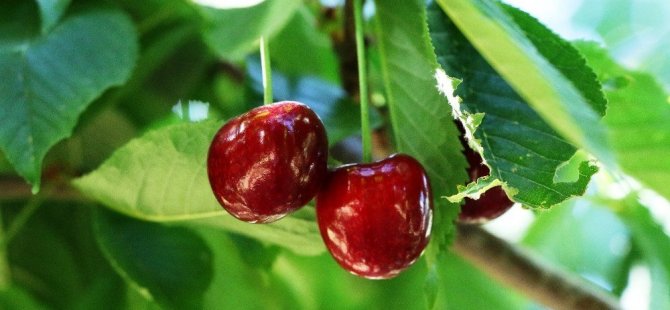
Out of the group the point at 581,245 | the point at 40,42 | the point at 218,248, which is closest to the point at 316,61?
the point at 218,248

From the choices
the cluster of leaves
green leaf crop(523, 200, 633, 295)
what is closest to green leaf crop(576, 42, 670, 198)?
the cluster of leaves

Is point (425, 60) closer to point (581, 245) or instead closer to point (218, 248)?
point (218, 248)

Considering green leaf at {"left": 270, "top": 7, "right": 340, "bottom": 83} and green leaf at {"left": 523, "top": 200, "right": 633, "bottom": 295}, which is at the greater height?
green leaf at {"left": 270, "top": 7, "right": 340, "bottom": 83}

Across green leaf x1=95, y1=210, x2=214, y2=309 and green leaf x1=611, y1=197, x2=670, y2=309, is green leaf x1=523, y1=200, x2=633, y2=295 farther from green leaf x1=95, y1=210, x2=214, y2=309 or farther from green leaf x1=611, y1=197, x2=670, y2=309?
green leaf x1=95, y1=210, x2=214, y2=309

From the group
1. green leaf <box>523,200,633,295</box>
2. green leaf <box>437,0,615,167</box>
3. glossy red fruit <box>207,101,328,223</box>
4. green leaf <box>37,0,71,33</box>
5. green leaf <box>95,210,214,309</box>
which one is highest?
green leaf <box>437,0,615,167</box>

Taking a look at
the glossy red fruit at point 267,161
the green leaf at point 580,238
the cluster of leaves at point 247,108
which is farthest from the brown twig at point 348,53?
the green leaf at point 580,238

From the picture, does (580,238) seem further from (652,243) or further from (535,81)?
(535,81)

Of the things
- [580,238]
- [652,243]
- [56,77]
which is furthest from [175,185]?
[580,238]
